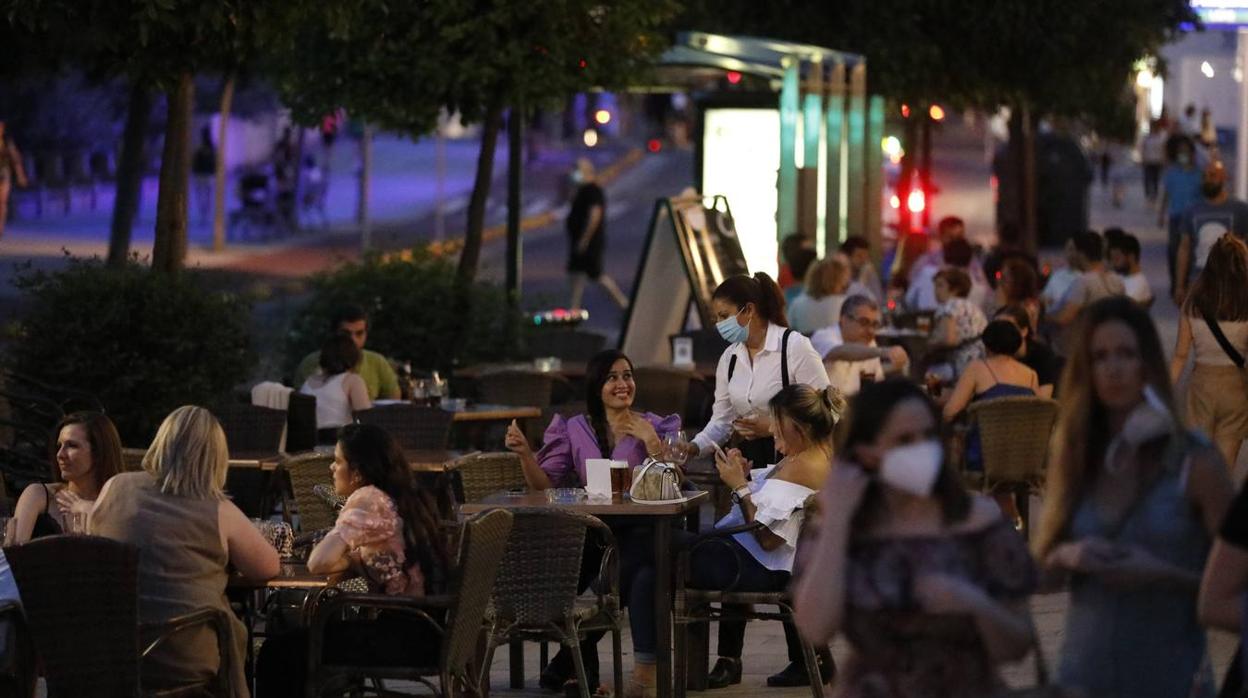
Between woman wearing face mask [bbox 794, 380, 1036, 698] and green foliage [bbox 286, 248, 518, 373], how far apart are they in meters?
11.3

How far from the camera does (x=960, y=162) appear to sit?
208 feet

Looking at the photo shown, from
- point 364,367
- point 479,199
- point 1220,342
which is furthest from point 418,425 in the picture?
point 479,199

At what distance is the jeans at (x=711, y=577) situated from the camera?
9062 mm

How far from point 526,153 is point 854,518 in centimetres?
5386

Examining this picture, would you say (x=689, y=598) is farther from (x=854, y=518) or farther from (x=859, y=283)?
(x=859, y=283)

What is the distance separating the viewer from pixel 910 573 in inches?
203

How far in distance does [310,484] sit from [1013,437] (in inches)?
156

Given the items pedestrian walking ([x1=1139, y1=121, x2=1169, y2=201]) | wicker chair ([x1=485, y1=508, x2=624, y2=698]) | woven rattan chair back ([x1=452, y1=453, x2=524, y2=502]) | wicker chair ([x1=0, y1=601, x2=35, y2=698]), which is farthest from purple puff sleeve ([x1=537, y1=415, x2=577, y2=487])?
pedestrian walking ([x1=1139, y1=121, x2=1169, y2=201])

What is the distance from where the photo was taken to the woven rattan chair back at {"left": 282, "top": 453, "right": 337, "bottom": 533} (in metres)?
9.83

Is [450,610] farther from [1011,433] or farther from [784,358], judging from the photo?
[1011,433]

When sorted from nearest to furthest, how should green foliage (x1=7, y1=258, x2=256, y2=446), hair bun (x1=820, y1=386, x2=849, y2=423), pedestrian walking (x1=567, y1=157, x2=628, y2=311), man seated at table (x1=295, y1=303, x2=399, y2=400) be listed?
hair bun (x1=820, y1=386, x2=849, y2=423), green foliage (x1=7, y1=258, x2=256, y2=446), man seated at table (x1=295, y1=303, x2=399, y2=400), pedestrian walking (x1=567, y1=157, x2=628, y2=311)

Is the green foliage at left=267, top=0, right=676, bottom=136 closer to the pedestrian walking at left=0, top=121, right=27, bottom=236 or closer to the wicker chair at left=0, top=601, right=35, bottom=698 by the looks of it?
the wicker chair at left=0, top=601, right=35, bottom=698

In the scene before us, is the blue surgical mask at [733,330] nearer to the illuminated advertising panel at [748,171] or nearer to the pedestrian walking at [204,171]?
the illuminated advertising panel at [748,171]

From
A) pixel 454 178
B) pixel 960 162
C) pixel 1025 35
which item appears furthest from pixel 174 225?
pixel 960 162
